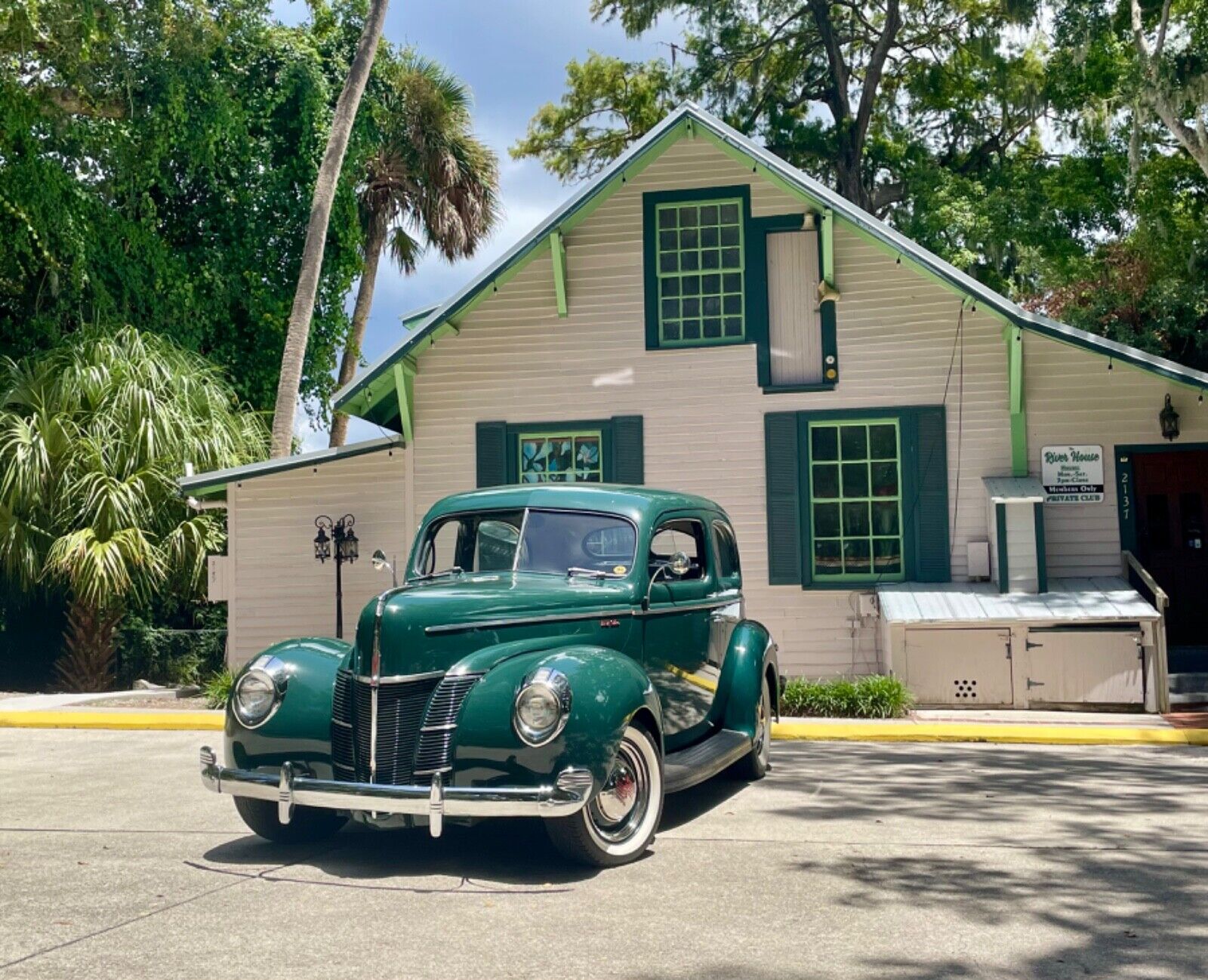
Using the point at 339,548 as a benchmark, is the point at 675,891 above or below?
below

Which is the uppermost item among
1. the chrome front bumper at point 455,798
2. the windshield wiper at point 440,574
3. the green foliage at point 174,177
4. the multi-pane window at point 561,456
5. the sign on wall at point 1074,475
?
the green foliage at point 174,177

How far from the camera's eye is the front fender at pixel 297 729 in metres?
6.83

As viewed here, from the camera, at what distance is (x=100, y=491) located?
1770 centimetres

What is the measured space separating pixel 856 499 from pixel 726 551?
6287 millimetres

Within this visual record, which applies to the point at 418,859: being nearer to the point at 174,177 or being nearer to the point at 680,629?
the point at 680,629

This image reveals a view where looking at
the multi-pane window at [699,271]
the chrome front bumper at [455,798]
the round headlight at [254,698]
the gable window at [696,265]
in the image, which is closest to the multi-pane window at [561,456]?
the gable window at [696,265]

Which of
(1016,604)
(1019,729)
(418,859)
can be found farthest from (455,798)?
(1016,604)

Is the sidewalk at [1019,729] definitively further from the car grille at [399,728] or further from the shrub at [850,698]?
the car grille at [399,728]

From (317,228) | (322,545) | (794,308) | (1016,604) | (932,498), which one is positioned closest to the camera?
(1016,604)

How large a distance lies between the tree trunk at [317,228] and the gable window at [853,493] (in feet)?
28.4

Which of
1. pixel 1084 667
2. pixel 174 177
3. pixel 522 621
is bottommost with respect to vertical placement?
pixel 1084 667

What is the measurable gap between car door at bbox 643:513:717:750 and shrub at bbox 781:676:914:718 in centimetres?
497

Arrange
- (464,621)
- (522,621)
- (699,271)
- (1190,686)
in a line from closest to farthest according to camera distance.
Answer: (464,621)
(522,621)
(1190,686)
(699,271)

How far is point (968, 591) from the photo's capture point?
14414 millimetres
